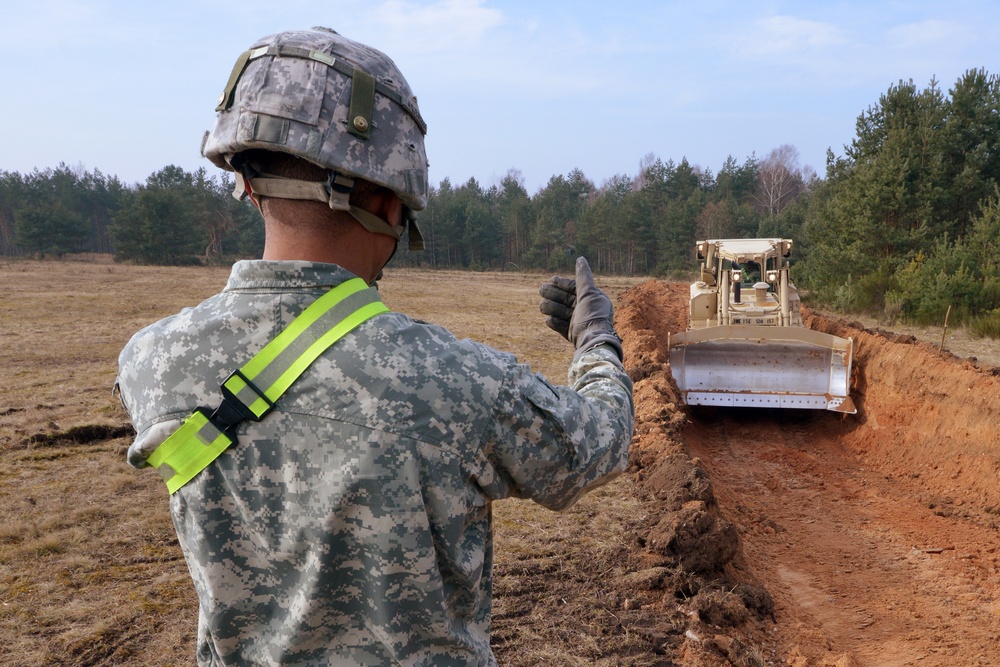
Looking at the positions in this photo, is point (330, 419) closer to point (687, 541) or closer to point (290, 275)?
point (290, 275)


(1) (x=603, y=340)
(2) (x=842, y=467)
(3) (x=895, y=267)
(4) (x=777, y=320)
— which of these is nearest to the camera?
(1) (x=603, y=340)

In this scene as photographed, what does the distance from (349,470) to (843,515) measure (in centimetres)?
638

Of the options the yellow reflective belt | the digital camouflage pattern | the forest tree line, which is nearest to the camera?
the yellow reflective belt

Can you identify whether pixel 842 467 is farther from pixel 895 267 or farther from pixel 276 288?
pixel 895 267

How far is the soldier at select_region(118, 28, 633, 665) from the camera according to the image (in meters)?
1.19

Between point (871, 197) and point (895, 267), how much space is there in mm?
1911

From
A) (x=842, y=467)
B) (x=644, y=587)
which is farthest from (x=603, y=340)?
(x=842, y=467)

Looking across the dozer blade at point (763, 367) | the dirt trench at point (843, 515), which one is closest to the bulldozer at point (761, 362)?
the dozer blade at point (763, 367)

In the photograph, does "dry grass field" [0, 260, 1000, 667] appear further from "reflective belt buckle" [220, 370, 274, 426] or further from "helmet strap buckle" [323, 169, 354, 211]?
"helmet strap buckle" [323, 169, 354, 211]

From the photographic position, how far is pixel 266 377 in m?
1.19

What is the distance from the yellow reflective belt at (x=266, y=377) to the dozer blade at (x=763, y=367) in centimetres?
839

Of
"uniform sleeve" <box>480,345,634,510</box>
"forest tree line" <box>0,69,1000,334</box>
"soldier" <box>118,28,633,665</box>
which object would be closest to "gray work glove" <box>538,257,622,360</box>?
"uniform sleeve" <box>480,345,634,510</box>

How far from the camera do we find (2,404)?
9.43 metres

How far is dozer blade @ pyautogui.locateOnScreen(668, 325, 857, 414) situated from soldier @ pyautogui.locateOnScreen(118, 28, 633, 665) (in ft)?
26.8
